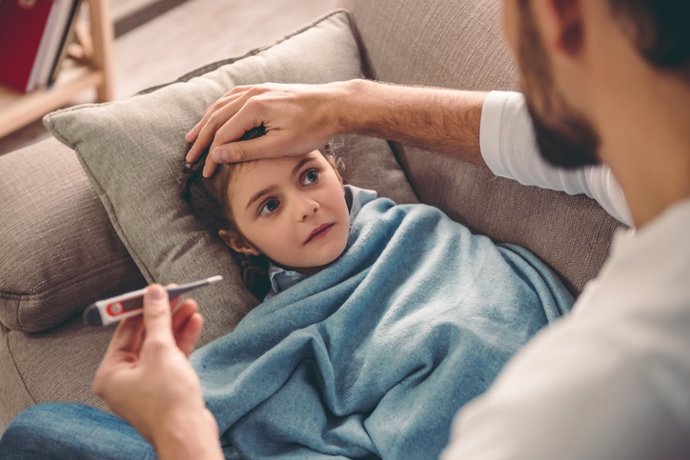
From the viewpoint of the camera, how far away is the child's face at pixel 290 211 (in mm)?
1256

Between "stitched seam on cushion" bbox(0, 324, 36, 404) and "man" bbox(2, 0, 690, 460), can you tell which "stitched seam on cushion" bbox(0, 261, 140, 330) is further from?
"man" bbox(2, 0, 690, 460)

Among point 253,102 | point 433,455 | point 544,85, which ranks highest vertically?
point 544,85

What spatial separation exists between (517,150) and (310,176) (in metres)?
0.35

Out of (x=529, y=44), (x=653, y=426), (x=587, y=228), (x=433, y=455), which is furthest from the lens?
(x=587, y=228)

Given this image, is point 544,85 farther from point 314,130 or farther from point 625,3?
point 314,130

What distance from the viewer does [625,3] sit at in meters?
0.61

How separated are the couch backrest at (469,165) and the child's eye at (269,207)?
353 millimetres

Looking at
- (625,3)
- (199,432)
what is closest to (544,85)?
(625,3)

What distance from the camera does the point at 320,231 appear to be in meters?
1.28

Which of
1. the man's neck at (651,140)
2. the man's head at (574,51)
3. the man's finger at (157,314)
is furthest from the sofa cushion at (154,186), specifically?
the man's neck at (651,140)

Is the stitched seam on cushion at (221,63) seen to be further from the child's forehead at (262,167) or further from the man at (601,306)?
the man at (601,306)

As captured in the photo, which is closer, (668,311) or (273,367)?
(668,311)

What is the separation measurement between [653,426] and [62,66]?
2080 millimetres

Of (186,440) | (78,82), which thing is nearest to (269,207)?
(186,440)
